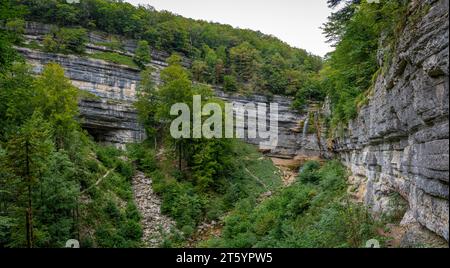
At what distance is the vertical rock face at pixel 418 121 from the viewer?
625cm

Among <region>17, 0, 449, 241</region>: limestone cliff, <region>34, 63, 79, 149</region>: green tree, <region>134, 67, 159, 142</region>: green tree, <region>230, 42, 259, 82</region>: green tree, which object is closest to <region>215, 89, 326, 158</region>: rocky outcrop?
<region>230, 42, 259, 82</region>: green tree

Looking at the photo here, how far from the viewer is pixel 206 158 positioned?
992 inches

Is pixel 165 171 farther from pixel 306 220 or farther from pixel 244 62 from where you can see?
pixel 244 62

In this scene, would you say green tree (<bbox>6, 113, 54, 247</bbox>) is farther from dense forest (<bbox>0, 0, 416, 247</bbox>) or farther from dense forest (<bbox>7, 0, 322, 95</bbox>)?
dense forest (<bbox>7, 0, 322, 95</bbox>)

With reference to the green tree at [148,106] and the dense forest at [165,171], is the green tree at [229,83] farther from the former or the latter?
the green tree at [148,106]

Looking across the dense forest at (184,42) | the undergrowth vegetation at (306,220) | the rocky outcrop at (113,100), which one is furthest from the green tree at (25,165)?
the dense forest at (184,42)

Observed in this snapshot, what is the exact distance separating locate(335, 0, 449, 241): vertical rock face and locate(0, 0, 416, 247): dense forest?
1491 millimetres

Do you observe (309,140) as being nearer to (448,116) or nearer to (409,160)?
(409,160)

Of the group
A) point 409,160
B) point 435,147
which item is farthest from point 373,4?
point 435,147

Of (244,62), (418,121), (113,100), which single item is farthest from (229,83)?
(418,121)

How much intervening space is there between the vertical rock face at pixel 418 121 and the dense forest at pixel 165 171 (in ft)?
4.89

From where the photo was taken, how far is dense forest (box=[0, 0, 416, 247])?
11508mm

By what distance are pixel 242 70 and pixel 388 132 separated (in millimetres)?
39444

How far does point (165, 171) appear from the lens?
27.3m
